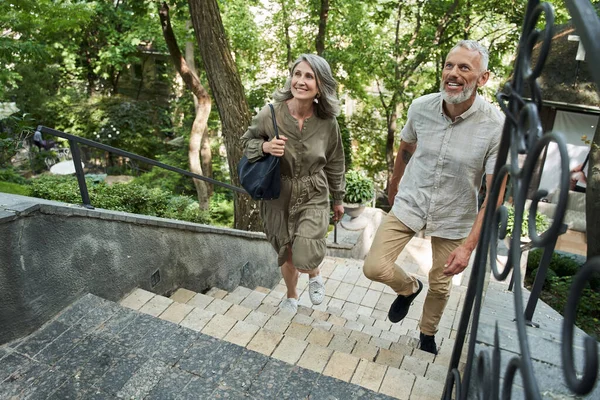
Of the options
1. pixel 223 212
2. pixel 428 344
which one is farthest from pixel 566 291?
→ pixel 223 212

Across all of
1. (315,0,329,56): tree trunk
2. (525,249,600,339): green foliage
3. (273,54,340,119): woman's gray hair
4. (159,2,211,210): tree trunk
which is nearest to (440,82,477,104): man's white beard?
(273,54,340,119): woman's gray hair

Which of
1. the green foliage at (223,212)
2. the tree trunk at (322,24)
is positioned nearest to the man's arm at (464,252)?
the green foliage at (223,212)

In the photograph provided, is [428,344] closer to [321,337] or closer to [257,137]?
[321,337]

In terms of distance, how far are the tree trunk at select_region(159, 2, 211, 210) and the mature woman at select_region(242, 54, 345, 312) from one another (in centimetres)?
718

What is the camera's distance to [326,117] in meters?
3.15

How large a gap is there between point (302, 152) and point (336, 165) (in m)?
0.39

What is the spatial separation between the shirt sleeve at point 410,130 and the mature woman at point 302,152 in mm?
455

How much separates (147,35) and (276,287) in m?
11.4

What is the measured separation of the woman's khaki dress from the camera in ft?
10.2

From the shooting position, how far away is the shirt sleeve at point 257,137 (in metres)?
3.06

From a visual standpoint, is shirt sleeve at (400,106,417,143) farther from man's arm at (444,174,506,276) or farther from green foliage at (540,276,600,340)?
green foliage at (540,276,600,340)

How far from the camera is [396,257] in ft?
10.3

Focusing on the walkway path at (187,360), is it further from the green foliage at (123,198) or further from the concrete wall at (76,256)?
the green foliage at (123,198)

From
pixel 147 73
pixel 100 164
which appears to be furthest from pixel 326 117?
pixel 147 73
